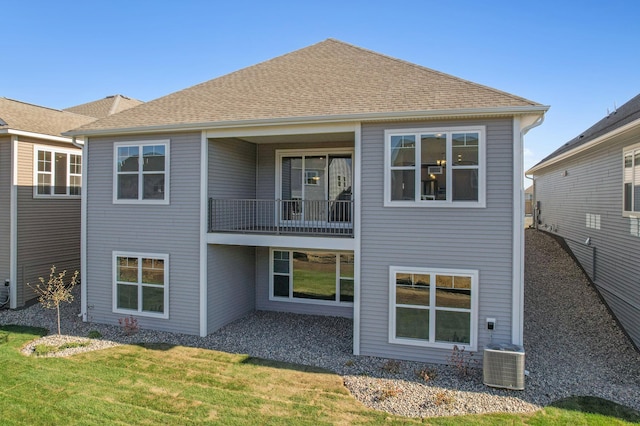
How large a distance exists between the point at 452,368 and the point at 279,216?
6188 millimetres

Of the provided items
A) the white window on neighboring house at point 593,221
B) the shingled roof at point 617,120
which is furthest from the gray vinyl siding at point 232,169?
the white window on neighboring house at point 593,221

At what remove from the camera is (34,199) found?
481 inches

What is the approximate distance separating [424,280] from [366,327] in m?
1.68

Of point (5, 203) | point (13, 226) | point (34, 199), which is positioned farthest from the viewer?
point (34, 199)

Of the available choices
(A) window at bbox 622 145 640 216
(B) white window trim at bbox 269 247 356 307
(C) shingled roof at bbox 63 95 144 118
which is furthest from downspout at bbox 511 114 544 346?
(C) shingled roof at bbox 63 95 144 118

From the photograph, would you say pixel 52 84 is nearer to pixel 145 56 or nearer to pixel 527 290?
pixel 145 56

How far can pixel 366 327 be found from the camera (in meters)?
8.56

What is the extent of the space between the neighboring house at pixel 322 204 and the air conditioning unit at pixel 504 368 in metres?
0.84

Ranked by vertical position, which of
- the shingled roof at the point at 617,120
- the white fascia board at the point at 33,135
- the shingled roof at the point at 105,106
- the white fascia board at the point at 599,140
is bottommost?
the white fascia board at the point at 599,140

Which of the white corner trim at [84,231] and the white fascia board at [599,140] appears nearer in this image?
the white fascia board at [599,140]

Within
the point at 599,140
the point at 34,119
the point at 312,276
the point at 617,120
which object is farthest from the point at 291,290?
the point at 617,120

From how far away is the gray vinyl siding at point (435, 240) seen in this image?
7.78m

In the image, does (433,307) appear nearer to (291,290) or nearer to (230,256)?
(291,290)

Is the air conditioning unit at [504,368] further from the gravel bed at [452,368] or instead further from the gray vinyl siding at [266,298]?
the gray vinyl siding at [266,298]
